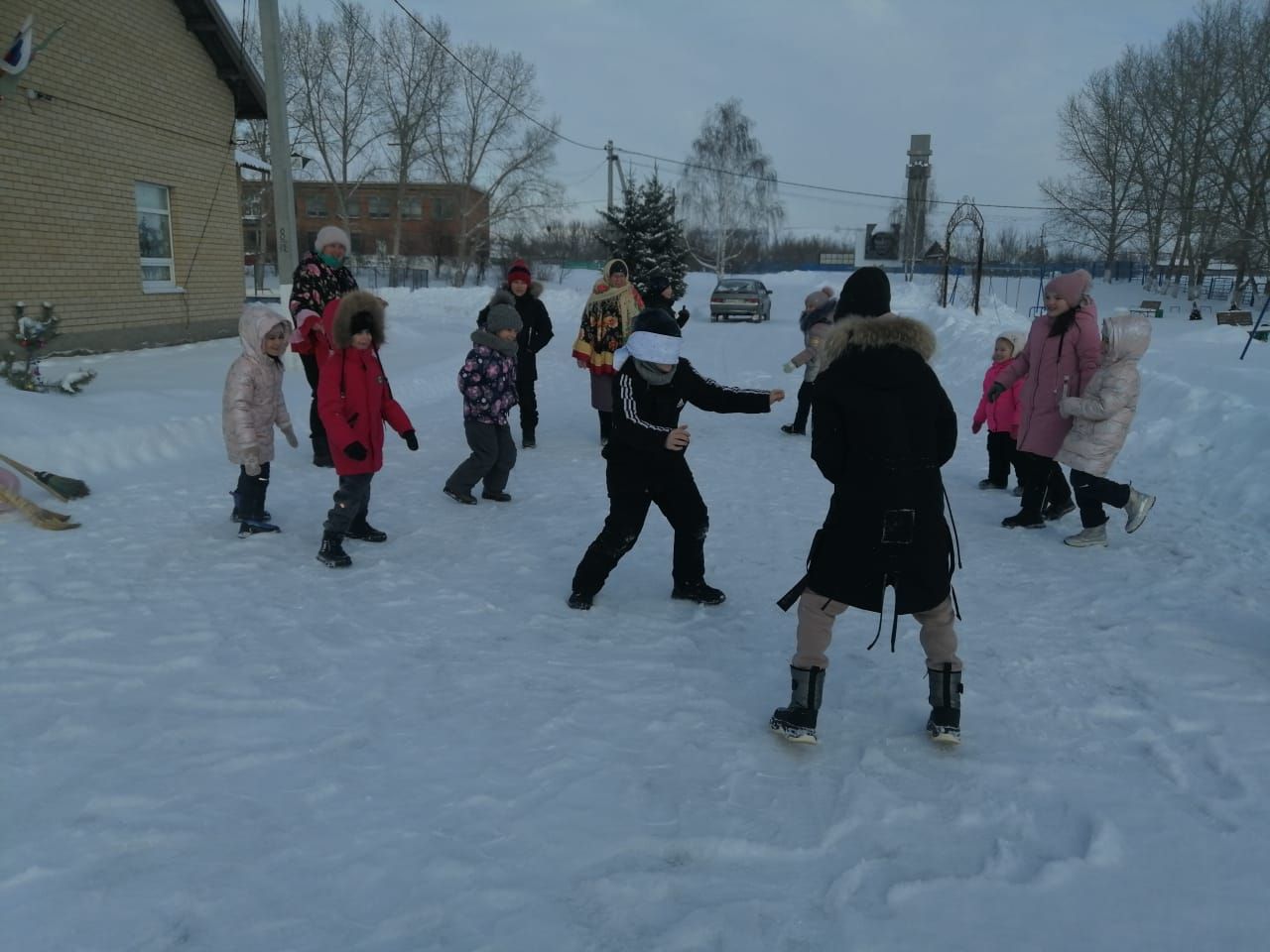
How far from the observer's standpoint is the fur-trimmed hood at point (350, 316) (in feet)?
16.3

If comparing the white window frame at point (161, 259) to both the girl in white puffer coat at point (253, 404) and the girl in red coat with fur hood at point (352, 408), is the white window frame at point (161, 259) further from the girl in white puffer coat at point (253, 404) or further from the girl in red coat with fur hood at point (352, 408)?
the girl in red coat with fur hood at point (352, 408)

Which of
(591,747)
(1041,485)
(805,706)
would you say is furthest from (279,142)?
(805,706)

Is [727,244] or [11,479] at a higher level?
[727,244]

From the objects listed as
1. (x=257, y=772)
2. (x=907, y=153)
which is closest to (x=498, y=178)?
(x=907, y=153)

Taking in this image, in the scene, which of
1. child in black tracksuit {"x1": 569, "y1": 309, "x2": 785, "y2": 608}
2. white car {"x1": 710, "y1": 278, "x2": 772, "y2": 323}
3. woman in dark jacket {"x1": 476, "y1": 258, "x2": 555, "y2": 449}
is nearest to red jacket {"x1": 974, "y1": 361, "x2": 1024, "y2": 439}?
child in black tracksuit {"x1": 569, "y1": 309, "x2": 785, "y2": 608}

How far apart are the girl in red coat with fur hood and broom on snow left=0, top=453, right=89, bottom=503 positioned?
84.5 inches

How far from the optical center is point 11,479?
5797 millimetres

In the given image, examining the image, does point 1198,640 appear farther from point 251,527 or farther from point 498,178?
point 498,178

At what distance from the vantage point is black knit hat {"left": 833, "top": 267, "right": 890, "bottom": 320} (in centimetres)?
350

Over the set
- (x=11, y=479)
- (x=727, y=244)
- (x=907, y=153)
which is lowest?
(x=11, y=479)

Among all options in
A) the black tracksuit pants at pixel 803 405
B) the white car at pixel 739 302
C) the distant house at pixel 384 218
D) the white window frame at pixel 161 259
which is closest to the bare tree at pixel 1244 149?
the white car at pixel 739 302

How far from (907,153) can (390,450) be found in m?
55.2

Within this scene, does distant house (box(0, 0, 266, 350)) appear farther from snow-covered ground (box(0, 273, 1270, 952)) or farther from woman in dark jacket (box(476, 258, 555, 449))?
woman in dark jacket (box(476, 258, 555, 449))

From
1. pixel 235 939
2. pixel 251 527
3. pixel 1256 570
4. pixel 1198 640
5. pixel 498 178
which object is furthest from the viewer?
pixel 498 178
